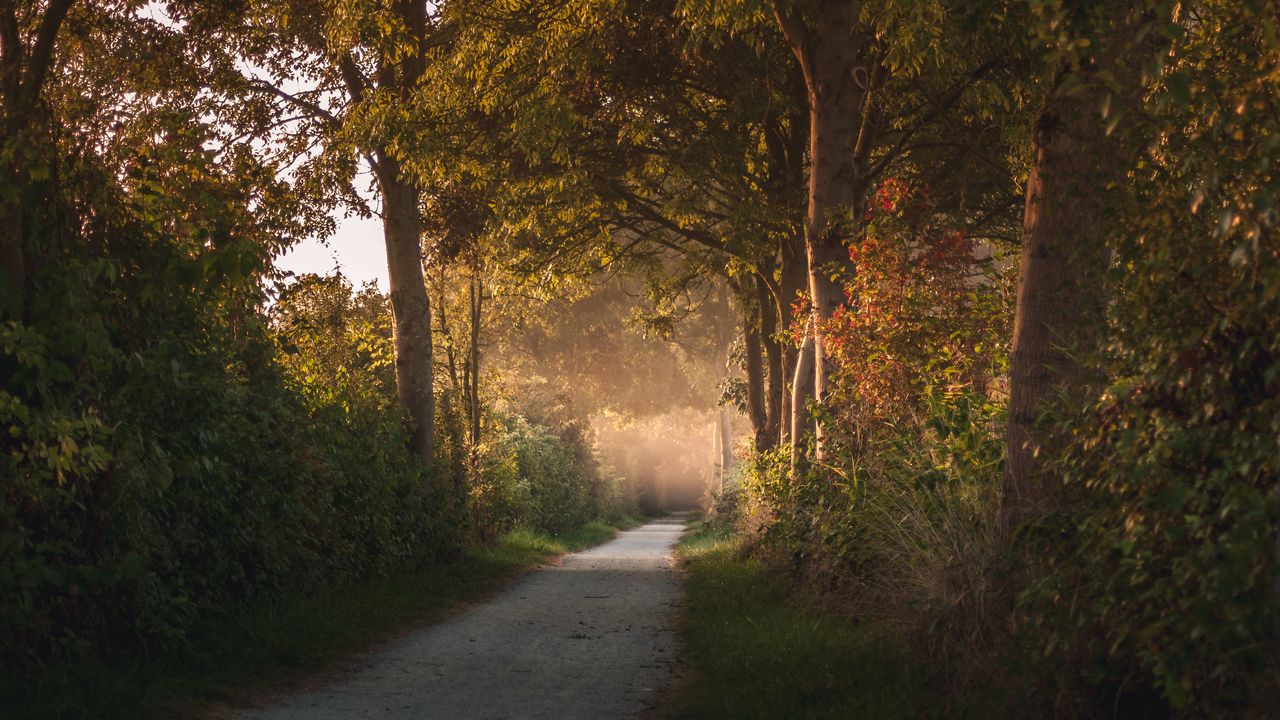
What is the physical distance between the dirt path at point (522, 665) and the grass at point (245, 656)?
1.36 ft

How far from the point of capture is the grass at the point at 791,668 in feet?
22.2

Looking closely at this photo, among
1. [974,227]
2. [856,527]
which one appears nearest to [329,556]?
[856,527]

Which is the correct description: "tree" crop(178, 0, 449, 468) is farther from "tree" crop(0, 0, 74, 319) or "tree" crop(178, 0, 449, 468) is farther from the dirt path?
"tree" crop(0, 0, 74, 319)

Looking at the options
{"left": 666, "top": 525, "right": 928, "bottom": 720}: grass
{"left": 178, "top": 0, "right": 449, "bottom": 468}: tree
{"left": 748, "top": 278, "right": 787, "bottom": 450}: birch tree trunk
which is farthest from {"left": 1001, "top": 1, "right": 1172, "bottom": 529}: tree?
{"left": 748, "top": 278, "right": 787, "bottom": 450}: birch tree trunk

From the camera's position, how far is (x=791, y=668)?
7.84 m

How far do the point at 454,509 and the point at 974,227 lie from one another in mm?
10334

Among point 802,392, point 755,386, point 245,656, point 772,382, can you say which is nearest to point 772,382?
point 772,382

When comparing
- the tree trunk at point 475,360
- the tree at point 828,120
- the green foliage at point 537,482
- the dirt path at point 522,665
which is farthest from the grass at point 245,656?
the tree trunk at point 475,360

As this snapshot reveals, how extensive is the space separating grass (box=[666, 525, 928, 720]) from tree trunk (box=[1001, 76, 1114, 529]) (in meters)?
1.32

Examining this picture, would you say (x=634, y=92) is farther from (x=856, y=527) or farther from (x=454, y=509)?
(x=856, y=527)

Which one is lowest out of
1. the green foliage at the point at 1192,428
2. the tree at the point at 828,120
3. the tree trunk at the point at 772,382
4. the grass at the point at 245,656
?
the grass at the point at 245,656

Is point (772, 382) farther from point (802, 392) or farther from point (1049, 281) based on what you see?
point (1049, 281)

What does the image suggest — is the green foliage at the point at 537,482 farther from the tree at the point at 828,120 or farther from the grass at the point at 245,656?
the tree at the point at 828,120

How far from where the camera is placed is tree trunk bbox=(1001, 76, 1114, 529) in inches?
276
